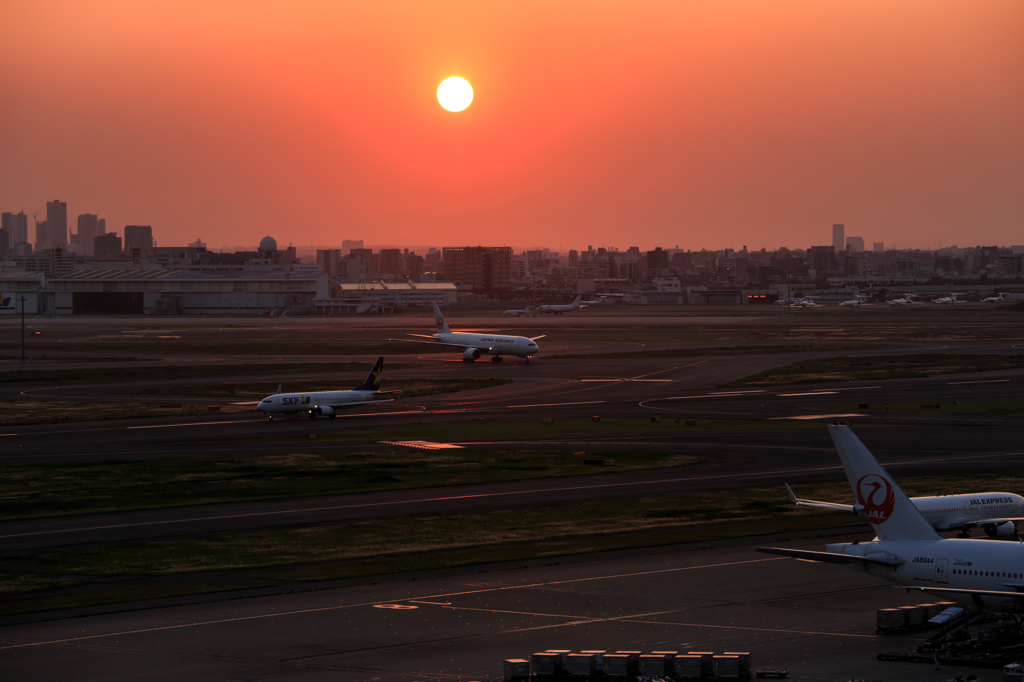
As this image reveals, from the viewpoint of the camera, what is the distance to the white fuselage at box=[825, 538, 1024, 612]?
3253 cm

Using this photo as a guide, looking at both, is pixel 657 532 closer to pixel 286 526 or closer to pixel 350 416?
pixel 286 526

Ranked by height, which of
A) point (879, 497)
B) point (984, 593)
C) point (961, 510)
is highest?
point (879, 497)

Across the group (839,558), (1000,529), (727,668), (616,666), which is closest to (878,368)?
(1000,529)

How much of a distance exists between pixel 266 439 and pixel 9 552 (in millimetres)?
34730

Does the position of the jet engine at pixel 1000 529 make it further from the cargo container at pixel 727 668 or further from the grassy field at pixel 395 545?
the cargo container at pixel 727 668

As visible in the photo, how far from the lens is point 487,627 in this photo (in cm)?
3766

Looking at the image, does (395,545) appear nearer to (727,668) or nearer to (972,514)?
(727,668)

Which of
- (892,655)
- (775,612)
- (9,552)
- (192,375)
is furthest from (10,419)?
(892,655)

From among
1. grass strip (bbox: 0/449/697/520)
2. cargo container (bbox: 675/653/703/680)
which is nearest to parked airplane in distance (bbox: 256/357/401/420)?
grass strip (bbox: 0/449/697/520)

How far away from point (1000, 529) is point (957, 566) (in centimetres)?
1411

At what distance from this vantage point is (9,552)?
49.2 m

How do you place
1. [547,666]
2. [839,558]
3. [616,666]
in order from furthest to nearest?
[839,558] → [547,666] → [616,666]

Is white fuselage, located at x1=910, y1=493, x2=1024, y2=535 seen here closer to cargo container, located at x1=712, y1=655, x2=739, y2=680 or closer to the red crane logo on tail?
the red crane logo on tail

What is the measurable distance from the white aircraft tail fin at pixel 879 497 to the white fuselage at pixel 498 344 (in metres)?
107
